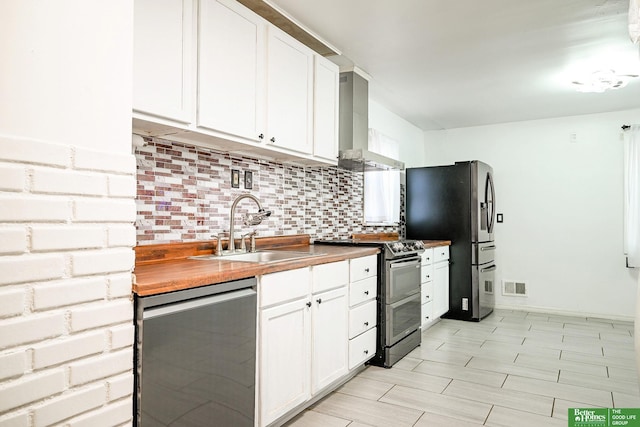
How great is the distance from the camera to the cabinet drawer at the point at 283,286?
6.58ft

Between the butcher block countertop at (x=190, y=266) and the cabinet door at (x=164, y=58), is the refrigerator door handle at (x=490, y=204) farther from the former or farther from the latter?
the cabinet door at (x=164, y=58)

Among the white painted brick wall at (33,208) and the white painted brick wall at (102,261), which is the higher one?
the white painted brick wall at (33,208)

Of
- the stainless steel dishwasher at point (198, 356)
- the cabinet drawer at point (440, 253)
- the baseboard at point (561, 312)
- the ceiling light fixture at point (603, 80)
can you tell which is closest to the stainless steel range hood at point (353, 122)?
the cabinet drawer at point (440, 253)

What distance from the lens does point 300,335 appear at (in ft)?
7.42

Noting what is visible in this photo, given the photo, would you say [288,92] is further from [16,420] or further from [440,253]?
[440,253]

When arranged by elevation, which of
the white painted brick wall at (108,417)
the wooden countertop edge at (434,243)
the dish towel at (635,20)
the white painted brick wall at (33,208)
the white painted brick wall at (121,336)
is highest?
the dish towel at (635,20)

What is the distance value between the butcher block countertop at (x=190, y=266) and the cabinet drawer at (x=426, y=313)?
1.46m

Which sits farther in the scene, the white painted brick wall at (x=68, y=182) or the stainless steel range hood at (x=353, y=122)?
the stainless steel range hood at (x=353, y=122)

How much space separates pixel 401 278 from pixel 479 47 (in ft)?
5.96

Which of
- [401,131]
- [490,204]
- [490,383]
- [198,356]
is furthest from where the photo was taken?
[401,131]

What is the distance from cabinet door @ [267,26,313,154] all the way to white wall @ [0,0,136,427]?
1.31 metres

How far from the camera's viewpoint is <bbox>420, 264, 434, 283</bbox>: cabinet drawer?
409 centimetres

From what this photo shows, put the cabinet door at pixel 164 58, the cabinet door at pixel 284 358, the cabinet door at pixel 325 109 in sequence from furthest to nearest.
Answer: the cabinet door at pixel 325 109
the cabinet door at pixel 284 358
the cabinet door at pixel 164 58

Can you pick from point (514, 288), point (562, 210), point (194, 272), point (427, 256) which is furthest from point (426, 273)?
point (194, 272)
